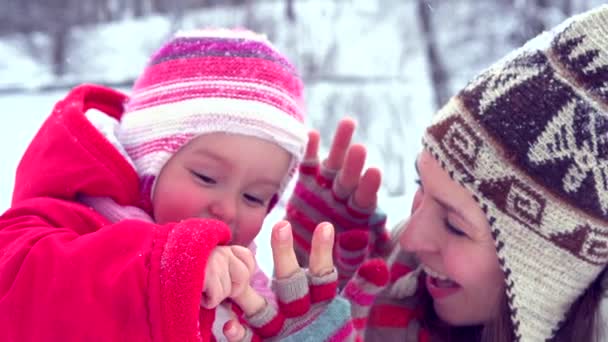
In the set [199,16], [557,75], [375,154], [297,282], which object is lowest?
[375,154]

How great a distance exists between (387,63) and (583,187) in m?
2.97

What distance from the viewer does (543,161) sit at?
104cm

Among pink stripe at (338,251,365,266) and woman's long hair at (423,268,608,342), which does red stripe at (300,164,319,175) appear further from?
woman's long hair at (423,268,608,342)

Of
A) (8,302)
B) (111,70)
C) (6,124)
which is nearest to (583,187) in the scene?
(8,302)

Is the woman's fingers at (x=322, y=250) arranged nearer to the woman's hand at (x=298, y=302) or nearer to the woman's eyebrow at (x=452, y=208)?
the woman's hand at (x=298, y=302)

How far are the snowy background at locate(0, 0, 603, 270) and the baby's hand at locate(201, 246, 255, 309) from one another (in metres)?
2.09

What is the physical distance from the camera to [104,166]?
114 cm

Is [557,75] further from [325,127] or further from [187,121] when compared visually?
[325,127]

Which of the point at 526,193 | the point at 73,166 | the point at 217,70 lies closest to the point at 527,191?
the point at 526,193

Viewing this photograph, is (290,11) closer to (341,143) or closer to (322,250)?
(341,143)

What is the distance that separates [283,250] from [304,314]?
4.1 inches

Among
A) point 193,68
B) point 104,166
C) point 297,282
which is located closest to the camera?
point 297,282

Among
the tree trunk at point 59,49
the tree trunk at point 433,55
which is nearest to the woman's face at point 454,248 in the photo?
the tree trunk at point 433,55

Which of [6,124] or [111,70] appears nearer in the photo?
[6,124]
